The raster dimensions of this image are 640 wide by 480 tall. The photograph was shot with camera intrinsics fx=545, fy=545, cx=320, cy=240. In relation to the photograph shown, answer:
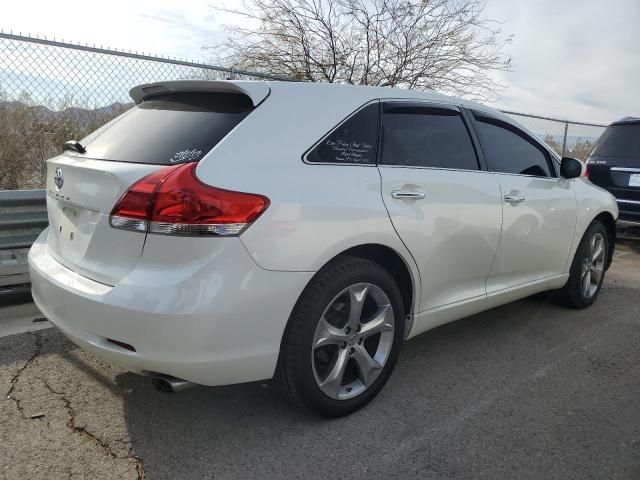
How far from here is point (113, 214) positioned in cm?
232

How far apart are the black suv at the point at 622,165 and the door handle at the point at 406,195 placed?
5.52 m

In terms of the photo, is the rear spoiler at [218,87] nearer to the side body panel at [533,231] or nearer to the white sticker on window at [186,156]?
the white sticker on window at [186,156]

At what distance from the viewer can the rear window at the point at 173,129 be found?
2.38 meters

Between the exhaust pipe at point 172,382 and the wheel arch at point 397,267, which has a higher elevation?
the wheel arch at point 397,267

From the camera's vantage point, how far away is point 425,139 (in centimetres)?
319

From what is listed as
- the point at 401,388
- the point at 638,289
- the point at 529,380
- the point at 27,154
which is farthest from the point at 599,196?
the point at 27,154

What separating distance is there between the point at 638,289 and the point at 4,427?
220 inches

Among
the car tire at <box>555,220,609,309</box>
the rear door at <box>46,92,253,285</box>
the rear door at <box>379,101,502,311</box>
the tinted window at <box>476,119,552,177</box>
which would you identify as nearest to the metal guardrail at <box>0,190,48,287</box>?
the rear door at <box>46,92,253,285</box>

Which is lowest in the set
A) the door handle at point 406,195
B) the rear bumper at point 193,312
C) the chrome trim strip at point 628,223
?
the chrome trim strip at point 628,223

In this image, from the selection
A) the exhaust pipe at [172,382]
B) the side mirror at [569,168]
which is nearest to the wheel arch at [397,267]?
the exhaust pipe at [172,382]

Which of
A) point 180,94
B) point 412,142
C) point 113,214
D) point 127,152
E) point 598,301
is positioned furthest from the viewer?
point 598,301

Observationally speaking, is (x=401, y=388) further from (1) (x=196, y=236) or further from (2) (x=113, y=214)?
(2) (x=113, y=214)

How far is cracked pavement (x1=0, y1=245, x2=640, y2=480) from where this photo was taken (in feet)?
7.82

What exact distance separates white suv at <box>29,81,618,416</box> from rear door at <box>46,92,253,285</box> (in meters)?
0.01
